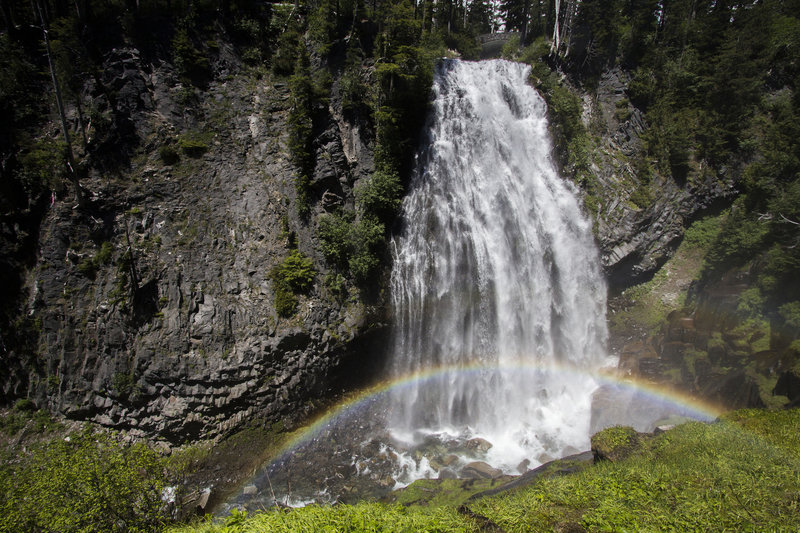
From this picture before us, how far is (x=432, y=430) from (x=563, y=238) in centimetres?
1372

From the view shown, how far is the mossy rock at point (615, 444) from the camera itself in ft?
36.5

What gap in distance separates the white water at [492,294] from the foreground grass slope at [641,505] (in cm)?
817

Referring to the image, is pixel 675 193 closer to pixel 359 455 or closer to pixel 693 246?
pixel 693 246

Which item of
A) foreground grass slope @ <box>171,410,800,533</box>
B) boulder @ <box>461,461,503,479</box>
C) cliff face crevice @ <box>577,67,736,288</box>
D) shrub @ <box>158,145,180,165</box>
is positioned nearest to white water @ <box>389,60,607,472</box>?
boulder @ <box>461,461,503,479</box>

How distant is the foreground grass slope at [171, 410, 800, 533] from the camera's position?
267 inches

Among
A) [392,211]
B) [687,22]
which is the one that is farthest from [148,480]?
[687,22]

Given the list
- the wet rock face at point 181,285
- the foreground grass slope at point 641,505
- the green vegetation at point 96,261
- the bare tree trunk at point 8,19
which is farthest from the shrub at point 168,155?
the foreground grass slope at point 641,505

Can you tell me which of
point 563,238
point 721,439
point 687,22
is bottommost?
point 721,439

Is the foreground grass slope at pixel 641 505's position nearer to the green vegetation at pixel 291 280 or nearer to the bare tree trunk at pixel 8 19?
the green vegetation at pixel 291 280

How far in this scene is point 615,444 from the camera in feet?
37.6

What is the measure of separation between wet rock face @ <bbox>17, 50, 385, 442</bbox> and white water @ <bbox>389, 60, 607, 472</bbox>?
338 cm

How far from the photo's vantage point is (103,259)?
1659 centimetres

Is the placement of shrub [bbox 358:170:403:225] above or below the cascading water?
above

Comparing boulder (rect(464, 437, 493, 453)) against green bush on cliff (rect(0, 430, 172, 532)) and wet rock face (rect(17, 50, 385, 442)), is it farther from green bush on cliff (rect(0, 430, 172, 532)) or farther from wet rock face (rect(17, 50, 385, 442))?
green bush on cliff (rect(0, 430, 172, 532))
